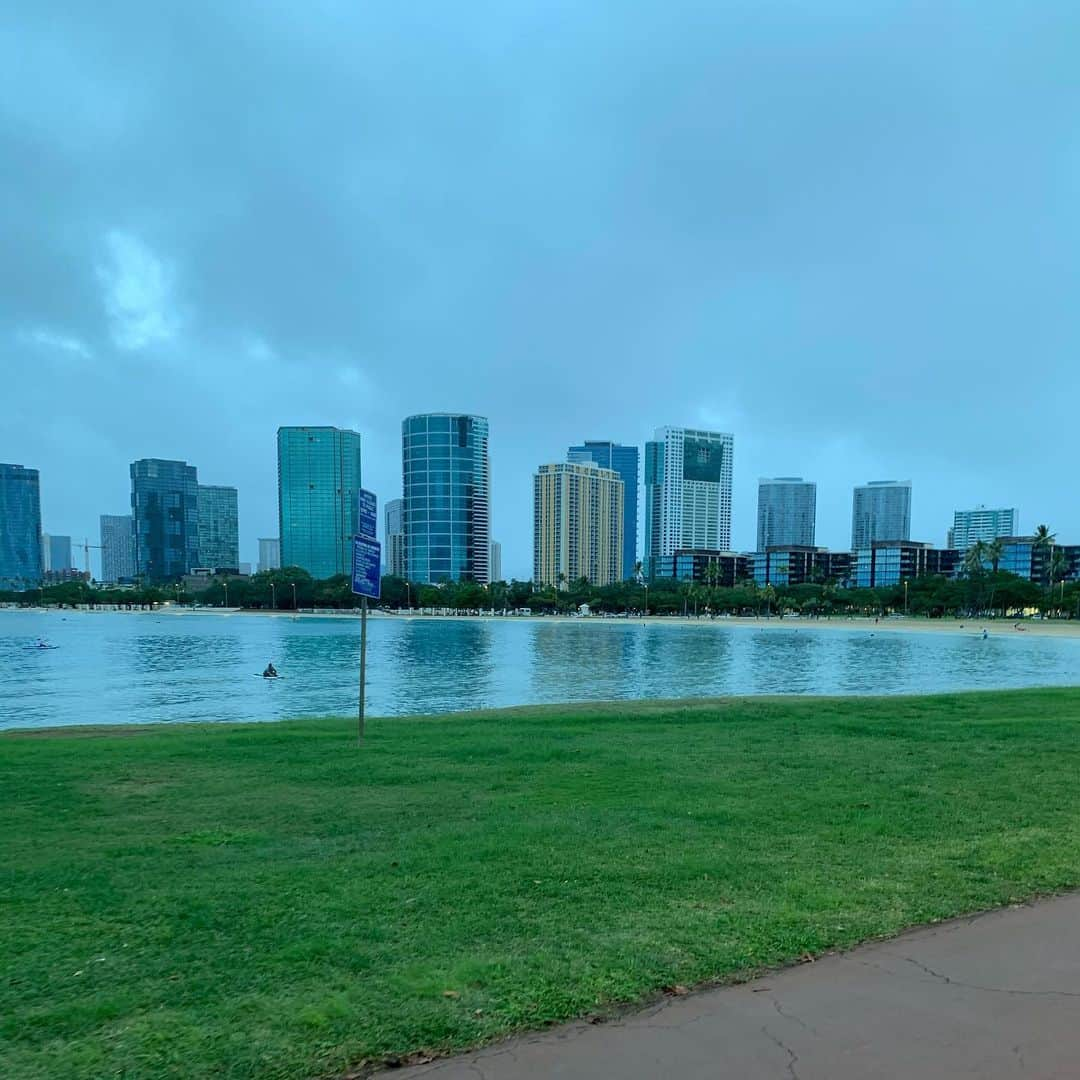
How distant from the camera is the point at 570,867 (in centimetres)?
513

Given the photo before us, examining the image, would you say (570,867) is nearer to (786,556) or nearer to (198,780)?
(198,780)

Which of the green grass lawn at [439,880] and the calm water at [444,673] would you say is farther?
the calm water at [444,673]

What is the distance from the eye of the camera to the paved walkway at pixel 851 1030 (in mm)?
2963

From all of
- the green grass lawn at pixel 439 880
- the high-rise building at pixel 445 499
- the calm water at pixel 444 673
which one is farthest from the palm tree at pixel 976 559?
the green grass lawn at pixel 439 880

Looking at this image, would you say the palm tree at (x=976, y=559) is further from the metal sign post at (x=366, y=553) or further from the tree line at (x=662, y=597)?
the metal sign post at (x=366, y=553)

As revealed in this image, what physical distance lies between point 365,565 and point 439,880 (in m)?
5.50

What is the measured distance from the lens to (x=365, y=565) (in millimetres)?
9781

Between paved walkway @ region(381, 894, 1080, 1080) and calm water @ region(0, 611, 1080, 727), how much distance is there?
63.4 feet

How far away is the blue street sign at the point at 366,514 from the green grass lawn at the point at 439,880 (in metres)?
2.89

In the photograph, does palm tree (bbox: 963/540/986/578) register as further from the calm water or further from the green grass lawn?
the green grass lawn

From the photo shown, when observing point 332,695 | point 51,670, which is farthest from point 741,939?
point 51,670

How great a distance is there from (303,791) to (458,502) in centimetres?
18965

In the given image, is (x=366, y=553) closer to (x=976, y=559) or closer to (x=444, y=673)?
(x=444, y=673)

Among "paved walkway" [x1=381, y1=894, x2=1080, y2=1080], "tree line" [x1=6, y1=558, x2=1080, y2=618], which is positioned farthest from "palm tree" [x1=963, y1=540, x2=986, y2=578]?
"paved walkway" [x1=381, y1=894, x2=1080, y2=1080]
